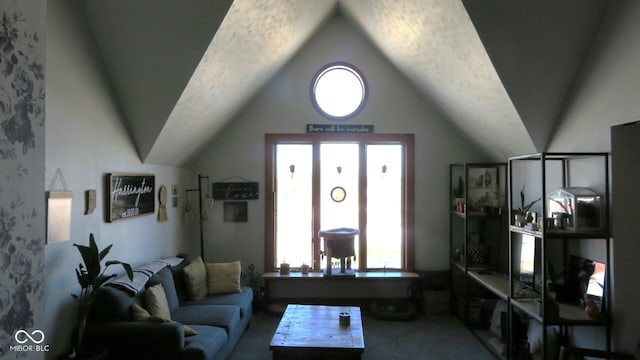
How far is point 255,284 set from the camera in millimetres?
5379

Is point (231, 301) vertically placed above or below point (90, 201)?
below

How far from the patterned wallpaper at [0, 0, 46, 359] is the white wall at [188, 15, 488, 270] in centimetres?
437

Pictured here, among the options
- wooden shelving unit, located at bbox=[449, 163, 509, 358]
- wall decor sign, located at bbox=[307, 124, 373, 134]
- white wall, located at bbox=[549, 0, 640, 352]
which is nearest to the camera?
white wall, located at bbox=[549, 0, 640, 352]

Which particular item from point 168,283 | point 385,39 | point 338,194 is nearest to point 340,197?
point 338,194

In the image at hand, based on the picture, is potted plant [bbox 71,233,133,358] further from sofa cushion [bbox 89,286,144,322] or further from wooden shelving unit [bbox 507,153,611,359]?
wooden shelving unit [bbox 507,153,611,359]

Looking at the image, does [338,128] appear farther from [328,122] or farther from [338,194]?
[338,194]

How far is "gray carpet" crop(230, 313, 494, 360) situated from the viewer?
13.0 feet

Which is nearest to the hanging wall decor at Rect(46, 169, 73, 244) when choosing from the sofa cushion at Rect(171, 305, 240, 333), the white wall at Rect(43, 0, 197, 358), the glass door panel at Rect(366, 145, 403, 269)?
the white wall at Rect(43, 0, 197, 358)

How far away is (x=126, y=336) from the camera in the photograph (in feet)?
9.38

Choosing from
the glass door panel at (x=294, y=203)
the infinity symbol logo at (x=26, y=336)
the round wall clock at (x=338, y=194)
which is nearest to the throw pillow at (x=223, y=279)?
the glass door panel at (x=294, y=203)

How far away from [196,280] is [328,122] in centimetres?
275

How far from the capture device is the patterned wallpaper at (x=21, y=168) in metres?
1.02

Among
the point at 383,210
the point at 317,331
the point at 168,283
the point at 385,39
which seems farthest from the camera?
the point at 383,210

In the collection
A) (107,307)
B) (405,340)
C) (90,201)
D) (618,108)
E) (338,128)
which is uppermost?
(338,128)
